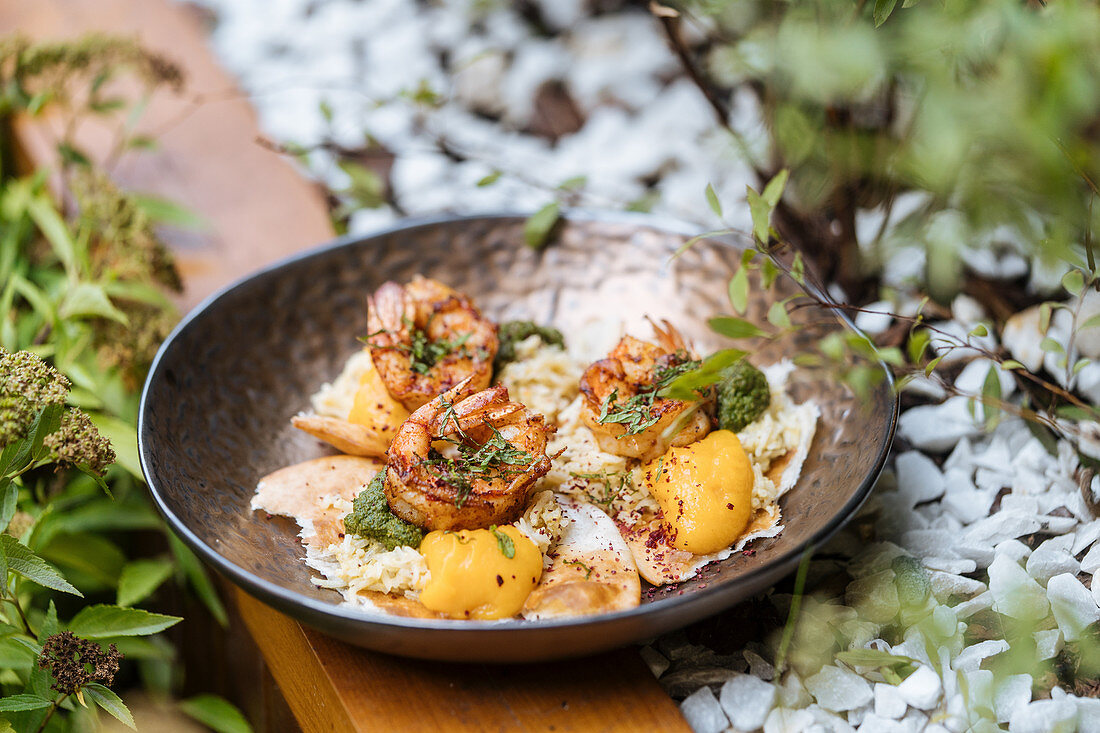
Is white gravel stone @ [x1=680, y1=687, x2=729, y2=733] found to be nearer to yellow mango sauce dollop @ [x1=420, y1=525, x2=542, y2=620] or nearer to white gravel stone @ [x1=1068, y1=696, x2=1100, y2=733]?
yellow mango sauce dollop @ [x1=420, y1=525, x2=542, y2=620]

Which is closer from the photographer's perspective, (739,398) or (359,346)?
(739,398)

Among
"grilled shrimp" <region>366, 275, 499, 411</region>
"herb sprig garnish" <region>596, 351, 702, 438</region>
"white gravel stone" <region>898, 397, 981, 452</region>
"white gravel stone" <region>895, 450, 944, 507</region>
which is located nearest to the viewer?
"herb sprig garnish" <region>596, 351, 702, 438</region>

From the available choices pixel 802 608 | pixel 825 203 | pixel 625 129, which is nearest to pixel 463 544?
pixel 802 608

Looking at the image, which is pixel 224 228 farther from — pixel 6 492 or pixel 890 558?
pixel 890 558

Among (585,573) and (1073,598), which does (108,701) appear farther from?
(1073,598)

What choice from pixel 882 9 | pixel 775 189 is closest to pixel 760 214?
pixel 775 189

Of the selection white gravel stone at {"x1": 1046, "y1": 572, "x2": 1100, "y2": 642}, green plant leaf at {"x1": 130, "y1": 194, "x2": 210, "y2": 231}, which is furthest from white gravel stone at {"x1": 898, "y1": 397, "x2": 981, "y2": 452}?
green plant leaf at {"x1": 130, "y1": 194, "x2": 210, "y2": 231}
